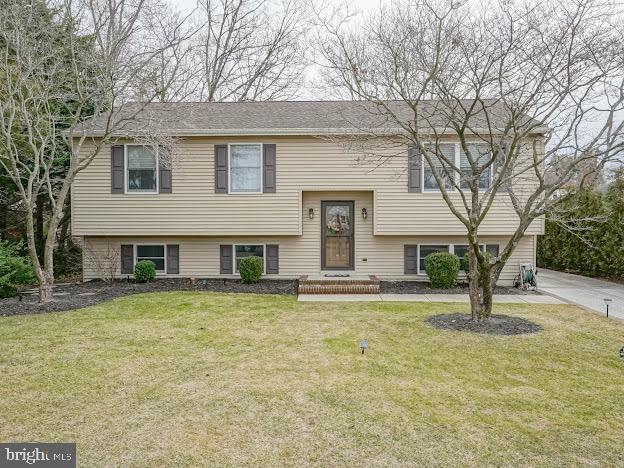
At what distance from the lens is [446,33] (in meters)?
7.04

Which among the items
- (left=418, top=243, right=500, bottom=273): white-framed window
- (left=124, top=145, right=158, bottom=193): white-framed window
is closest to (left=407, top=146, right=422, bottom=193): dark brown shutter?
(left=418, top=243, right=500, bottom=273): white-framed window

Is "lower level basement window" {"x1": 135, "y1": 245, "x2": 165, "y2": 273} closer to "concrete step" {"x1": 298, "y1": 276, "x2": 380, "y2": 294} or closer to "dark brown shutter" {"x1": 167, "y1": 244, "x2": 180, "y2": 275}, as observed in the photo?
"dark brown shutter" {"x1": 167, "y1": 244, "x2": 180, "y2": 275}

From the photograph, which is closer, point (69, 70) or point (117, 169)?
point (69, 70)

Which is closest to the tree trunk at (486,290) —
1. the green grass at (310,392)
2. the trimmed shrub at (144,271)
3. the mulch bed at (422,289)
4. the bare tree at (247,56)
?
the green grass at (310,392)

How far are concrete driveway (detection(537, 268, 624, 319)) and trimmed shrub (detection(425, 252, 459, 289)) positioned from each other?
223 cm

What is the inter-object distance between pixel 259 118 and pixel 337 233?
387cm

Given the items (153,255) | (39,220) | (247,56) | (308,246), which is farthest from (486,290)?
(247,56)

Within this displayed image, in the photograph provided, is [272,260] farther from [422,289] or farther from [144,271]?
[422,289]

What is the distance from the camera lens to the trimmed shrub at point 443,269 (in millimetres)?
10914

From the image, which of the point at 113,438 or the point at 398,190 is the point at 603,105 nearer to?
the point at 398,190

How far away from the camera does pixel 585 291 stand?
10922mm

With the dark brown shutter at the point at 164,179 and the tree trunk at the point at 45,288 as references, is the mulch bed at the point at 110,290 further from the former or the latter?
the dark brown shutter at the point at 164,179

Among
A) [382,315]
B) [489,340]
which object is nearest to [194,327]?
[382,315]

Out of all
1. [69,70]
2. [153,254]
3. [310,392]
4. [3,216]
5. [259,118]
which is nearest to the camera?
[310,392]
